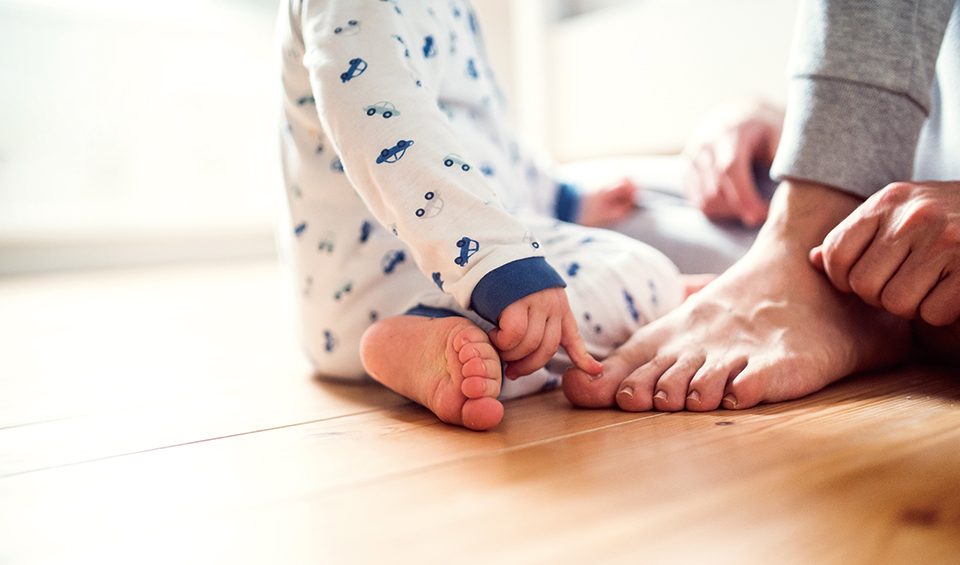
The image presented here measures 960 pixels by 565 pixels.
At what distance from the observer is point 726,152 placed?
0.97 metres

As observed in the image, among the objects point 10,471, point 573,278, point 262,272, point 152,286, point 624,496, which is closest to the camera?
point 624,496

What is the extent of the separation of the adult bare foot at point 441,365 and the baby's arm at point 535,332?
0.7 inches

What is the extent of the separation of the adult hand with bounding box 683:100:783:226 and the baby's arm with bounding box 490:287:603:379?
505 mm

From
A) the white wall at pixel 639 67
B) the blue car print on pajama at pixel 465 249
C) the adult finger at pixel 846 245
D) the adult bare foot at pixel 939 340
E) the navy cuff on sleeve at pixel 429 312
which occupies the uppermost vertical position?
the white wall at pixel 639 67

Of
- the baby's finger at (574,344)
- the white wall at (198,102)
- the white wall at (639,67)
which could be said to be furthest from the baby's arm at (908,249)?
the white wall at (198,102)

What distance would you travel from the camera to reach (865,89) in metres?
0.62

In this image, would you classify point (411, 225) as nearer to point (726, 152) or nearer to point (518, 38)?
point (726, 152)

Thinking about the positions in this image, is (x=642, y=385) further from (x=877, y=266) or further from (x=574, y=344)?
(x=877, y=266)

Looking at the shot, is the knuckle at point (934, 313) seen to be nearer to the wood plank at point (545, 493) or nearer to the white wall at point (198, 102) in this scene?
the wood plank at point (545, 493)

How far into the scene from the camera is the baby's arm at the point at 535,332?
1.68 feet

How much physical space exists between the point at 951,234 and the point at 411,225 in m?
0.43

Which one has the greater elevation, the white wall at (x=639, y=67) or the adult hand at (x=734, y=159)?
the white wall at (x=639, y=67)

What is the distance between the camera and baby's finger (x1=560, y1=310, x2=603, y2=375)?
21.2 inches

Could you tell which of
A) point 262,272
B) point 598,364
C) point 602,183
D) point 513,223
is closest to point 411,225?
point 513,223
